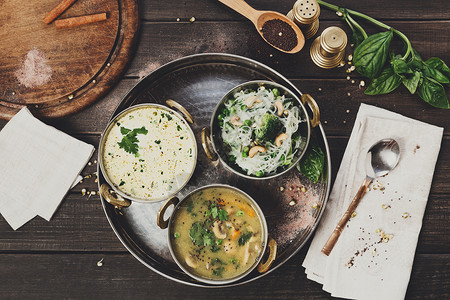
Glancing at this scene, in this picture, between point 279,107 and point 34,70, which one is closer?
point 279,107

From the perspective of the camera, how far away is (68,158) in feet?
8.26

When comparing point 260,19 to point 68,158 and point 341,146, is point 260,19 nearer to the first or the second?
point 341,146

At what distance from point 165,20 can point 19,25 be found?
980 millimetres

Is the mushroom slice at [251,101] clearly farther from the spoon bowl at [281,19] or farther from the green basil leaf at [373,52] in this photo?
the green basil leaf at [373,52]

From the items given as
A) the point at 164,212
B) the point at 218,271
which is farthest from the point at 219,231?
the point at 164,212

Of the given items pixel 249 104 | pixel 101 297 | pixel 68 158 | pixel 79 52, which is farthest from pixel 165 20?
pixel 101 297

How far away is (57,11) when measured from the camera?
8.30ft

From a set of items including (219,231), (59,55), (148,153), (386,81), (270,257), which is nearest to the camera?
(270,257)

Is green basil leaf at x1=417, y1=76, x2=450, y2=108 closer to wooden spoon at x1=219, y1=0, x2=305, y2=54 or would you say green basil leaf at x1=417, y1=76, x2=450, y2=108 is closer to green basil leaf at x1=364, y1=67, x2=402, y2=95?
green basil leaf at x1=364, y1=67, x2=402, y2=95

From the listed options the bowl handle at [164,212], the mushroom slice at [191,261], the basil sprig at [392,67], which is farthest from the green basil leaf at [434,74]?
the mushroom slice at [191,261]

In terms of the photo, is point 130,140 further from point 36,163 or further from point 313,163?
point 313,163

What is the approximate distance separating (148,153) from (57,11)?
1154mm

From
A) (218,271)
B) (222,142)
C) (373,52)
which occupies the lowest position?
(218,271)

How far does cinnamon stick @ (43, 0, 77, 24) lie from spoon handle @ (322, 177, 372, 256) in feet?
7.38
